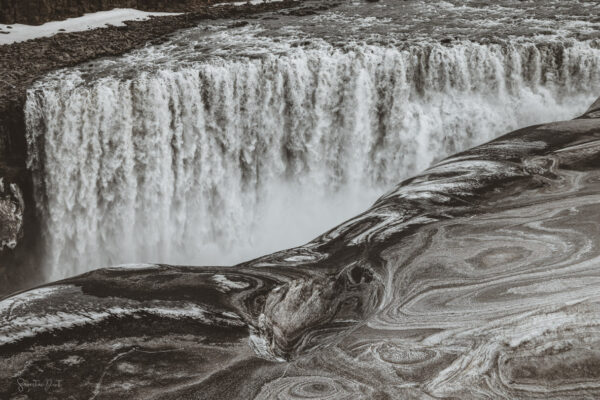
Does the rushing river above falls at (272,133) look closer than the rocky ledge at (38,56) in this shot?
No

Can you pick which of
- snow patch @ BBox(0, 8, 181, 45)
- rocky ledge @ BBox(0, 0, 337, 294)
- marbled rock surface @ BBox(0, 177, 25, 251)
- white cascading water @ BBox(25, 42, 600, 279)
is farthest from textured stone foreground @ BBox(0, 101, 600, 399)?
snow patch @ BBox(0, 8, 181, 45)

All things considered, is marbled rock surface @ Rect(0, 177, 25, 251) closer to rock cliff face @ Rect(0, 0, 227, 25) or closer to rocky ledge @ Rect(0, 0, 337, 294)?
rocky ledge @ Rect(0, 0, 337, 294)

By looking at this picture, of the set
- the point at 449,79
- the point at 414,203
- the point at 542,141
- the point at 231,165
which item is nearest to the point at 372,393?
the point at 414,203

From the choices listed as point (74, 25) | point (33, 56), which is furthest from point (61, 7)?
point (33, 56)

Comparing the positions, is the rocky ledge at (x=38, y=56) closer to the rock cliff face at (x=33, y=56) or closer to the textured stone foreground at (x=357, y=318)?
the rock cliff face at (x=33, y=56)

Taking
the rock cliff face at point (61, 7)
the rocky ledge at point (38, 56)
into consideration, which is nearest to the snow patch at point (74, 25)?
the rock cliff face at point (61, 7)
